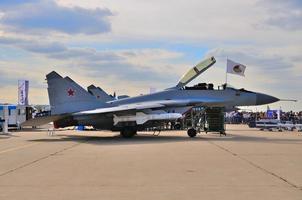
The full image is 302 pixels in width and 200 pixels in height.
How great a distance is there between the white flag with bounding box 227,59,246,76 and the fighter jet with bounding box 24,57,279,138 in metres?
3.81

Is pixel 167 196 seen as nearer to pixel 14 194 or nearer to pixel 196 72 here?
pixel 14 194

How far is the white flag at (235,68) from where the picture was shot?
91.9 feet

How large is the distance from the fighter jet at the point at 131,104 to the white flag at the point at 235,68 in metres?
3.81

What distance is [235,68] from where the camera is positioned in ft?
92.3

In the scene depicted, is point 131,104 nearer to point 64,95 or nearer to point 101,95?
point 64,95

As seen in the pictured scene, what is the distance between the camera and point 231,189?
7258 mm

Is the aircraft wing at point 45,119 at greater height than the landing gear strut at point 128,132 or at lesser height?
greater

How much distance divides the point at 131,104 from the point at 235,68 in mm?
8355

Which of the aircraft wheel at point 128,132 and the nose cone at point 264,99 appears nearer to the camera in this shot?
the aircraft wheel at point 128,132

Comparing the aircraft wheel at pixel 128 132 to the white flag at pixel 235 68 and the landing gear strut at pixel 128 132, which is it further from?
the white flag at pixel 235 68

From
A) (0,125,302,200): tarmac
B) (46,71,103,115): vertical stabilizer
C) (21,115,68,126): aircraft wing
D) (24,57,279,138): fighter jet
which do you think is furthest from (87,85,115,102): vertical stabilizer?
(0,125,302,200): tarmac

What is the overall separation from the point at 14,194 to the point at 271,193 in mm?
4050

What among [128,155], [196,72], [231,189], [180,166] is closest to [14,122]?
[196,72]

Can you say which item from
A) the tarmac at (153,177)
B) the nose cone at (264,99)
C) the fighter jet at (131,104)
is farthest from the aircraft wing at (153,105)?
the tarmac at (153,177)
